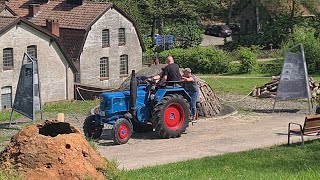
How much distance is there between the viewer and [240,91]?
38.3 m

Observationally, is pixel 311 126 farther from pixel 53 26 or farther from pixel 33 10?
pixel 33 10

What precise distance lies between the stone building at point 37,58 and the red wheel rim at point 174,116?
17.6m

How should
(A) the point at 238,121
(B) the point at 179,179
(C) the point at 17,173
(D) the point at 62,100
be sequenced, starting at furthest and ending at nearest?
(D) the point at 62,100 → (A) the point at 238,121 → (B) the point at 179,179 → (C) the point at 17,173

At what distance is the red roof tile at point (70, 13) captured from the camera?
4700 cm

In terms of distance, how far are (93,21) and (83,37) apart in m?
1.26

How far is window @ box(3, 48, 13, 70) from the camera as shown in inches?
1511

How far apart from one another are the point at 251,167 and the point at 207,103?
12004mm

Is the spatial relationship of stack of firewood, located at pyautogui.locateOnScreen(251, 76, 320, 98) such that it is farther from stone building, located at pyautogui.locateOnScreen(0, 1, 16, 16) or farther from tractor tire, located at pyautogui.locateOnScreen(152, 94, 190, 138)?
stone building, located at pyautogui.locateOnScreen(0, 1, 16, 16)

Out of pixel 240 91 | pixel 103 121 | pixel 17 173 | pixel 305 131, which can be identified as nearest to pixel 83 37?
pixel 240 91

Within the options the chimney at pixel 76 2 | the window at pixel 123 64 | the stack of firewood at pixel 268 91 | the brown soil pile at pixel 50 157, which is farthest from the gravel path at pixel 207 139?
the window at pixel 123 64

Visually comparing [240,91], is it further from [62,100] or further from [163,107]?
[163,107]

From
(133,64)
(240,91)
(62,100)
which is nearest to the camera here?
(240,91)

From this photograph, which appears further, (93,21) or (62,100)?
(93,21)

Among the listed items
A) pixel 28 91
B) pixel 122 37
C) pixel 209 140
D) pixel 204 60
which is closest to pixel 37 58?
pixel 122 37
